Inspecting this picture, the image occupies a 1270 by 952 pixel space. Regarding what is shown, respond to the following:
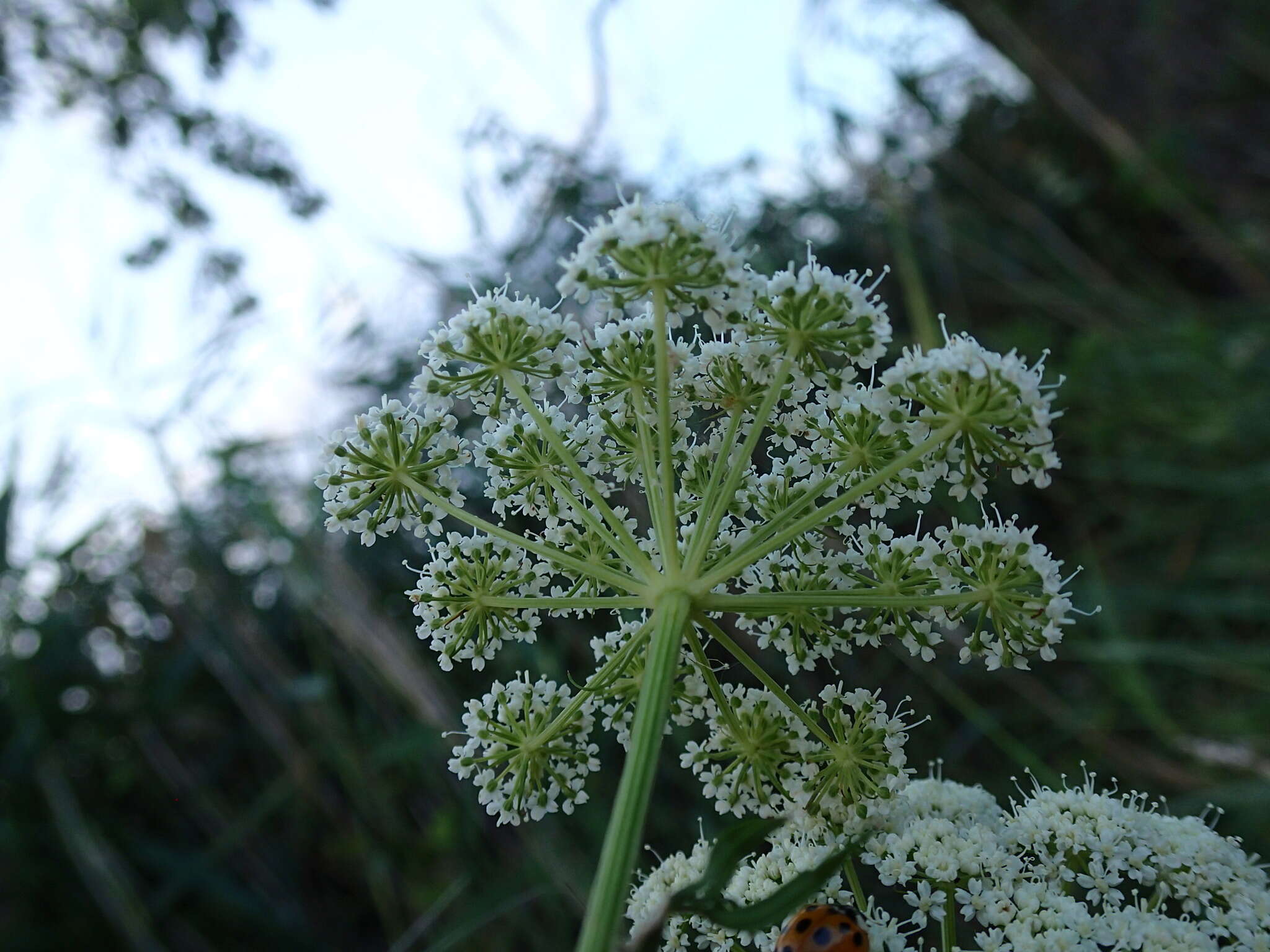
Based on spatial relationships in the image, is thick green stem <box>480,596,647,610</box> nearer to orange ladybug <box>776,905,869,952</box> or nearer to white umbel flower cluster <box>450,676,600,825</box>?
white umbel flower cluster <box>450,676,600,825</box>

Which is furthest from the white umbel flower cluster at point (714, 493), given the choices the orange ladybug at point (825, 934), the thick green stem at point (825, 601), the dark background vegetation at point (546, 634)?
the dark background vegetation at point (546, 634)

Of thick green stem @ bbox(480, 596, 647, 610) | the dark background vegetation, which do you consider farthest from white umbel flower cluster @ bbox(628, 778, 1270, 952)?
the dark background vegetation

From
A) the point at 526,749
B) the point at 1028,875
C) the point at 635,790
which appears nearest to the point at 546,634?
the point at 526,749

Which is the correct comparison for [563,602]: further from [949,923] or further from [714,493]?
[949,923]

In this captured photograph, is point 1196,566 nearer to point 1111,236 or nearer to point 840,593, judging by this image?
point 1111,236

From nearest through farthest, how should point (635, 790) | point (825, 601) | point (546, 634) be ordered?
point (635, 790)
point (825, 601)
point (546, 634)

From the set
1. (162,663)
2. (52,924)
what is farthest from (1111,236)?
(52,924)

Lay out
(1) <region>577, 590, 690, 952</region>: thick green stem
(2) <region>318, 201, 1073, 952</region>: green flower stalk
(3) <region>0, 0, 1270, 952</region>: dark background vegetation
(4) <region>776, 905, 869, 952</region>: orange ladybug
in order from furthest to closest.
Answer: (3) <region>0, 0, 1270, 952</region>: dark background vegetation, (2) <region>318, 201, 1073, 952</region>: green flower stalk, (4) <region>776, 905, 869, 952</region>: orange ladybug, (1) <region>577, 590, 690, 952</region>: thick green stem
